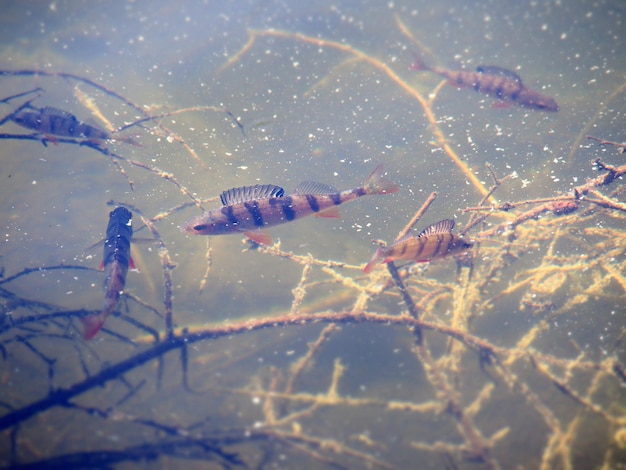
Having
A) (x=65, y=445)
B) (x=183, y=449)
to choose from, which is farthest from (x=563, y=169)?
(x=65, y=445)

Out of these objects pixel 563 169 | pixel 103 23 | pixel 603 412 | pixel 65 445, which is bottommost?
pixel 603 412

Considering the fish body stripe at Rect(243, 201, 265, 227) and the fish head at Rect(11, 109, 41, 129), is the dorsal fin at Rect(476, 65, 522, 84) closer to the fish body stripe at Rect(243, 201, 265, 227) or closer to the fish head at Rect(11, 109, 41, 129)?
the fish body stripe at Rect(243, 201, 265, 227)

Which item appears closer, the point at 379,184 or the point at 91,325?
the point at 91,325

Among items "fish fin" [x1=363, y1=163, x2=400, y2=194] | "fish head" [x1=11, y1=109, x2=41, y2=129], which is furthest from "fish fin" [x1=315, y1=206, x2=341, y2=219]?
"fish head" [x1=11, y1=109, x2=41, y2=129]

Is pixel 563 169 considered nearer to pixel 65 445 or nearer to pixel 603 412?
pixel 603 412

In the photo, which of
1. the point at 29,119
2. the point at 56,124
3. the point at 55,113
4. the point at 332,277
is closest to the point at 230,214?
the point at 332,277

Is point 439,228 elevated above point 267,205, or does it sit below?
below

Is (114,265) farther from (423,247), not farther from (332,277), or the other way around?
(423,247)
